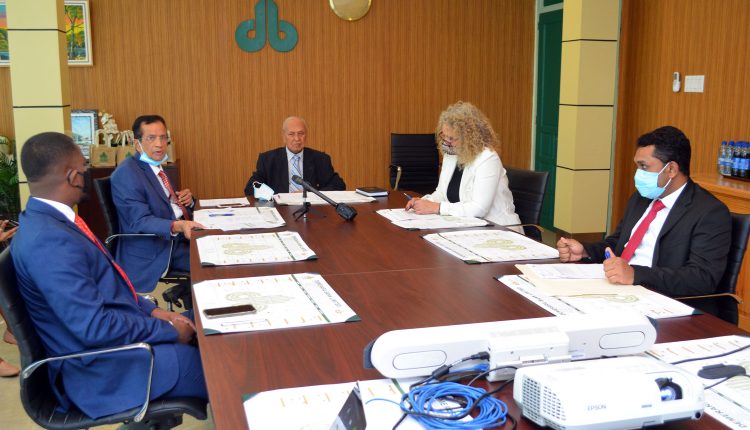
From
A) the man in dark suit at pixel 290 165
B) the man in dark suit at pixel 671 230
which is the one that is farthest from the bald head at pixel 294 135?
the man in dark suit at pixel 671 230

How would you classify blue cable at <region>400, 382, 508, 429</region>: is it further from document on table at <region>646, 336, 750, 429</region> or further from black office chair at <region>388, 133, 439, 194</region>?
black office chair at <region>388, 133, 439, 194</region>

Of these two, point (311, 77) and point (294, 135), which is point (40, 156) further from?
point (311, 77)

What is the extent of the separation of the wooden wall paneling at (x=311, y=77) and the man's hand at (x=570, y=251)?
190 inches

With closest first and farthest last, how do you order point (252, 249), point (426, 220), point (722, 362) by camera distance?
point (722, 362) → point (252, 249) → point (426, 220)

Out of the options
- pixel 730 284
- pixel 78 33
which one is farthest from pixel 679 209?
pixel 78 33

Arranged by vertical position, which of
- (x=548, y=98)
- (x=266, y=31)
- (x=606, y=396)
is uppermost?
(x=266, y=31)

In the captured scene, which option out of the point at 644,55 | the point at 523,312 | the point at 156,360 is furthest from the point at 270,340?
the point at 644,55

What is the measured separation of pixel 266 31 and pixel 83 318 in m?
5.36

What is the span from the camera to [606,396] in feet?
3.86

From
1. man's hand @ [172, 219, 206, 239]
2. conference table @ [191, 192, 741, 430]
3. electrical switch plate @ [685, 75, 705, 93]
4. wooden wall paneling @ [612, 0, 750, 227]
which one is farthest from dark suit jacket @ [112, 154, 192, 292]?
electrical switch plate @ [685, 75, 705, 93]

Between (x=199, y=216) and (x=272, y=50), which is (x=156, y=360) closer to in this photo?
(x=199, y=216)

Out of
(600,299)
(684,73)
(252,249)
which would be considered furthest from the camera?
(684,73)

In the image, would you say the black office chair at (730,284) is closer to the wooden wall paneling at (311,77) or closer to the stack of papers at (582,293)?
the stack of papers at (582,293)

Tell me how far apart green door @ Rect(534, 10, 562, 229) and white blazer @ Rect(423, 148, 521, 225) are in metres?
3.37
